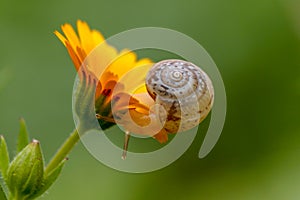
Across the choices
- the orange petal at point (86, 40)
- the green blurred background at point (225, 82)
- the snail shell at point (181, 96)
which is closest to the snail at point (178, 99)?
the snail shell at point (181, 96)

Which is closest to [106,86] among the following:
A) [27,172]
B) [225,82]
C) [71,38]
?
[71,38]

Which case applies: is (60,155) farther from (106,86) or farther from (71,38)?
(71,38)

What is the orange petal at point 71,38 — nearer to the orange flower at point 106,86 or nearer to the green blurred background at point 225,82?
the orange flower at point 106,86

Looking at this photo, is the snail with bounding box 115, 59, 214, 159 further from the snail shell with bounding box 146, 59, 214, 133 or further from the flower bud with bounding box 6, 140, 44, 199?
the flower bud with bounding box 6, 140, 44, 199

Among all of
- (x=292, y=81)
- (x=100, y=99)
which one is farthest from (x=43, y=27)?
(x=100, y=99)

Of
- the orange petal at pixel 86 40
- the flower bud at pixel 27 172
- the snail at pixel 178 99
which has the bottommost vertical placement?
the flower bud at pixel 27 172

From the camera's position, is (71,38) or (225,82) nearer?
(71,38)

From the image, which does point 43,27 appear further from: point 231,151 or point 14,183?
point 14,183

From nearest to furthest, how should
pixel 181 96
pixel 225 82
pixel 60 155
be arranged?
pixel 181 96 → pixel 60 155 → pixel 225 82
